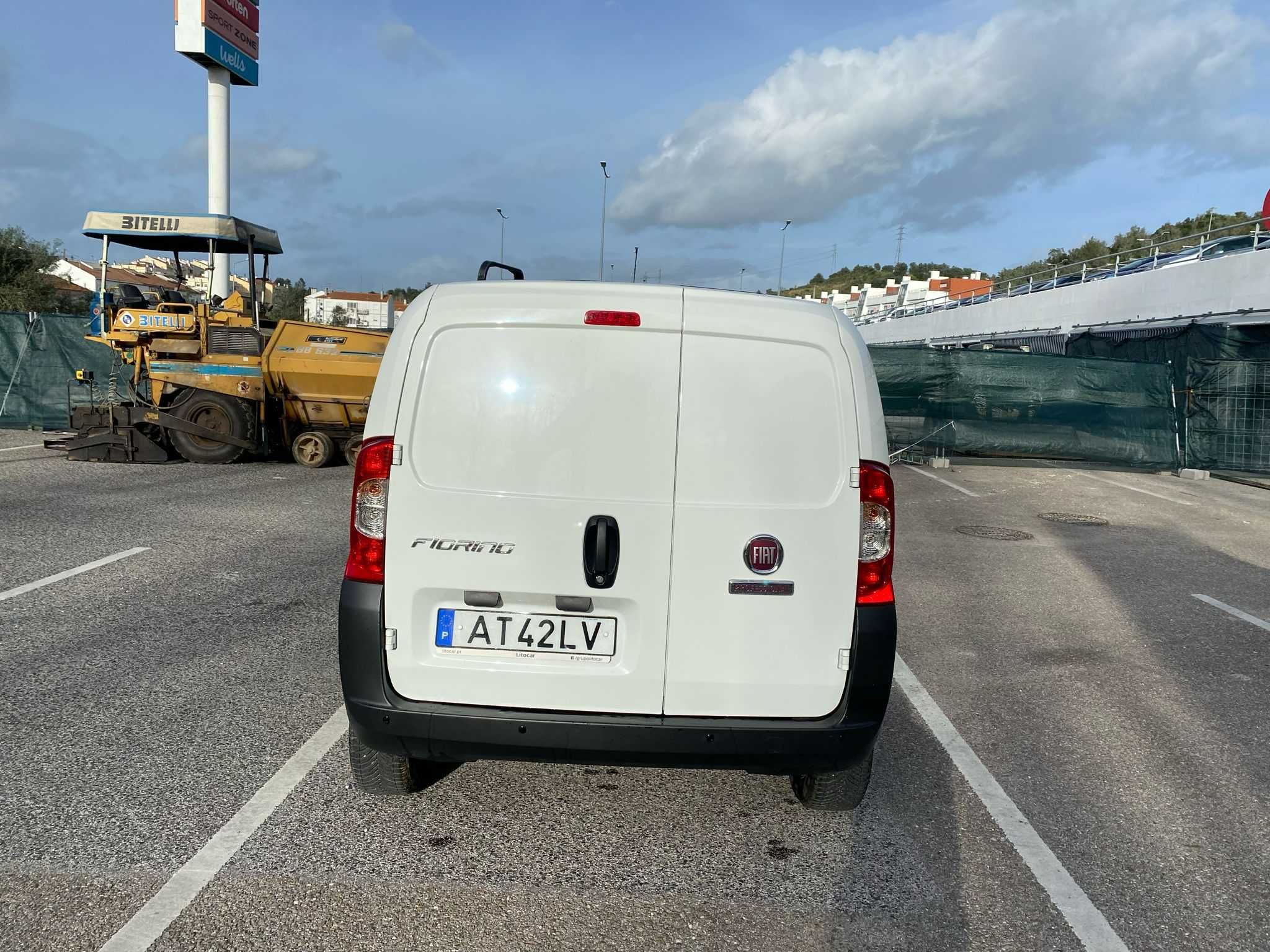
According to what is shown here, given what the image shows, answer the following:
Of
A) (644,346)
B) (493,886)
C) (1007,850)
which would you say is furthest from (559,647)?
(1007,850)

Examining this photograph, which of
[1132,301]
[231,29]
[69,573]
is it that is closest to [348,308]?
[231,29]

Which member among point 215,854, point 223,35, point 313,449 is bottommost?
point 215,854

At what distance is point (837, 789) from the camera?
3656 mm

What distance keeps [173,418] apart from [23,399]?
662cm

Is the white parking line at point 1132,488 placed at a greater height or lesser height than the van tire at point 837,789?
greater

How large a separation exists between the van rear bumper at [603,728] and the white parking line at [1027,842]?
80 centimetres

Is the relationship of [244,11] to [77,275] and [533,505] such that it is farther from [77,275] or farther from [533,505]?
[77,275]

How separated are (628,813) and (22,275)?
2012 inches

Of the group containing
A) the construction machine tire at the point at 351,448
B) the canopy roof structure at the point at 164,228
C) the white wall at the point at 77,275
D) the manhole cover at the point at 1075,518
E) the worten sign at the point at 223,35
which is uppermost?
the worten sign at the point at 223,35

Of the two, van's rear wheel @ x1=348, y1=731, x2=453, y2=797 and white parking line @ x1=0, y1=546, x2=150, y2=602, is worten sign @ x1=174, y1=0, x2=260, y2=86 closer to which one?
white parking line @ x1=0, y1=546, x2=150, y2=602

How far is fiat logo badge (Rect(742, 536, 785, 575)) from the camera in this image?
3.16 metres

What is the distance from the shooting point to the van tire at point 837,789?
363cm

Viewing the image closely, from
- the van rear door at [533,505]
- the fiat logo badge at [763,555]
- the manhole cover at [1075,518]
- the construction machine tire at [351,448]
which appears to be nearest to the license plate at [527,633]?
the van rear door at [533,505]

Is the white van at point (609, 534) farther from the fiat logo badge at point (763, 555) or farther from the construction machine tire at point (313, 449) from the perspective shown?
the construction machine tire at point (313, 449)
